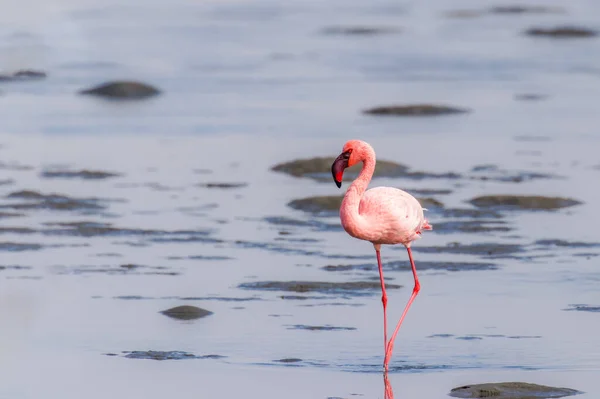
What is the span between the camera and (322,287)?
33.7ft

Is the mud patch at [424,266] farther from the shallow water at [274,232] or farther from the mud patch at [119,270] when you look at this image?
the mud patch at [119,270]

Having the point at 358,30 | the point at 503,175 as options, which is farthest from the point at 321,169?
the point at 358,30

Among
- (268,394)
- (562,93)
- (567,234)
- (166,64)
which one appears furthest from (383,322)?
(166,64)

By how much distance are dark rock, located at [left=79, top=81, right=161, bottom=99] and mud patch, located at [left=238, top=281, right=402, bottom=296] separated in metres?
10.8

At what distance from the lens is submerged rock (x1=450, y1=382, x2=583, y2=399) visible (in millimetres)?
7703

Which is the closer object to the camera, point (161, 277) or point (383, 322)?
point (383, 322)

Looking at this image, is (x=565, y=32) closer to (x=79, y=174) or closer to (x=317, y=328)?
(x=79, y=174)

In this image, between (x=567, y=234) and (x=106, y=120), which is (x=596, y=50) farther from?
(x=567, y=234)

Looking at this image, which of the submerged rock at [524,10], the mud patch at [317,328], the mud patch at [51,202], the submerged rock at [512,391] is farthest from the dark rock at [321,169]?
the submerged rock at [524,10]

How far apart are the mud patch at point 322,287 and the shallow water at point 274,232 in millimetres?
51

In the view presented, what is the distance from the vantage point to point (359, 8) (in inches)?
1443

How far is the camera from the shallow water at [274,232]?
8.42 meters

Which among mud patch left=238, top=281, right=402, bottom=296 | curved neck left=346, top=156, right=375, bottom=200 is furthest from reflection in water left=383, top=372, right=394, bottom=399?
mud patch left=238, top=281, right=402, bottom=296

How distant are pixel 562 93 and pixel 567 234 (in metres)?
9.30
